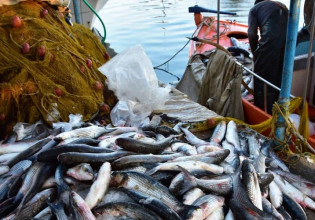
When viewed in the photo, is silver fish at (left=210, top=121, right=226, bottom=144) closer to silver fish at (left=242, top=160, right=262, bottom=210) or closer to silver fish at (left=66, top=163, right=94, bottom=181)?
silver fish at (left=242, top=160, right=262, bottom=210)

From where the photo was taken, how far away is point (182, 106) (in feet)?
17.2

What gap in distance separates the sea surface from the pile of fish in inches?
289

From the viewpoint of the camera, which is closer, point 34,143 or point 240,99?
point 34,143

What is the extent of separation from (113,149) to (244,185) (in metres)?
1.44

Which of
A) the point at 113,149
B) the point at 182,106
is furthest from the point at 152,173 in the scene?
the point at 182,106

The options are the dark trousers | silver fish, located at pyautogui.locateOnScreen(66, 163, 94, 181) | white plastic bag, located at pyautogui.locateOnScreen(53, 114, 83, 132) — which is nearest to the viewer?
silver fish, located at pyautogui.locateOnScreen(66, 163, 94, 181)

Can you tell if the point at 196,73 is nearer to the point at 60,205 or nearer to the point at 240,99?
the point at 240,99

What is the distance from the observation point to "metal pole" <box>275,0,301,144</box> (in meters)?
3.33

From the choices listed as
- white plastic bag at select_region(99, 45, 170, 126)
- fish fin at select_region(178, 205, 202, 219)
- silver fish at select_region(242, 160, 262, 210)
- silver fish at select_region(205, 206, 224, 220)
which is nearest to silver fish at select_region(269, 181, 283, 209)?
Answer: silver fish at select_region(242, 160, 262, 210)

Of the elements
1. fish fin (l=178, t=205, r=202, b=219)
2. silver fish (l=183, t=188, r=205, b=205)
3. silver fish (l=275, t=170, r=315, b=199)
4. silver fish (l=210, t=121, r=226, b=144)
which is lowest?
silver fish (l=275, t=170, r=315, b=199)

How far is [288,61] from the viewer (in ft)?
11.6

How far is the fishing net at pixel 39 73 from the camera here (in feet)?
13.5

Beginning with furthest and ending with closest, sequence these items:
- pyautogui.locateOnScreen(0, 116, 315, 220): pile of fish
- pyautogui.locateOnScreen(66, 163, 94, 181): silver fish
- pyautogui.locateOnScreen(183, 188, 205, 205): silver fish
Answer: pyautogui.locateOnScreen(66, 163, 94, 181): silver fish < pyautogui.locateOnScreen(183, 188, 205, 205): silver fish < pyautogui.locateOnScreen(0, 116, 315, 220): pile of fish

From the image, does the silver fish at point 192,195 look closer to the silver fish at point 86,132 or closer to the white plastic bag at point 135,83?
the silver fish at point 86,132
